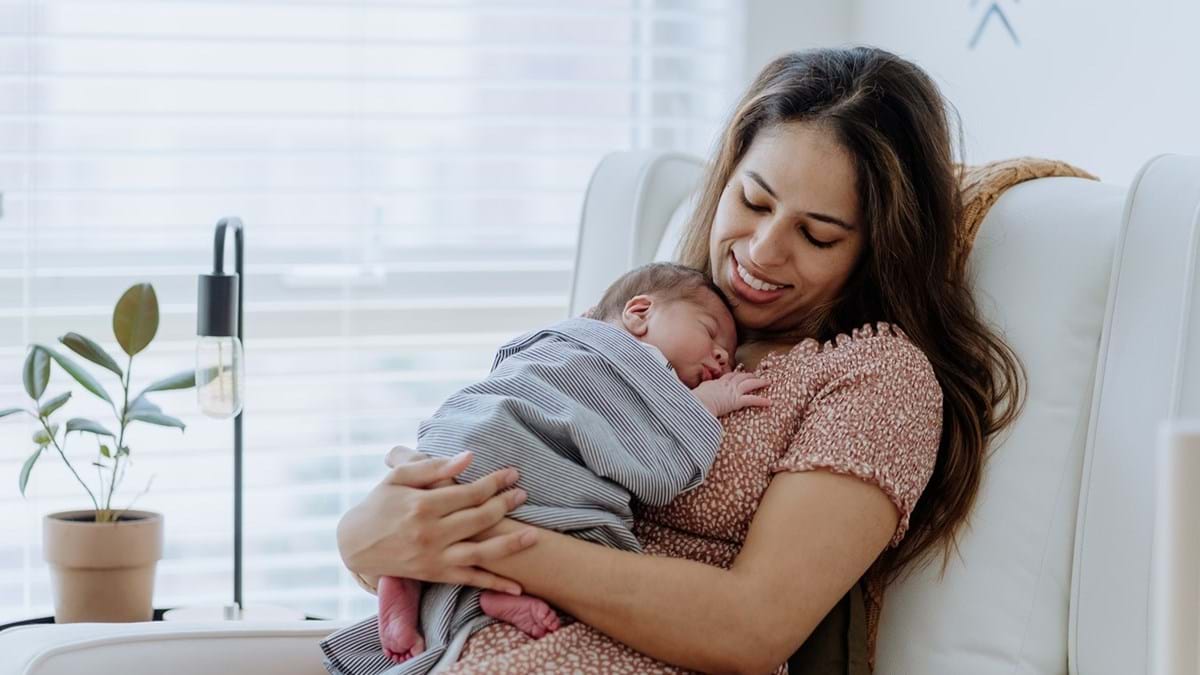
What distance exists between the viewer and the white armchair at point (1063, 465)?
1161 millimetres

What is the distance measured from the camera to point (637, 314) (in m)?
1.46

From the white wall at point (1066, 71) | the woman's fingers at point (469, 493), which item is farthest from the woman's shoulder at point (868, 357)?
the white wall at point (1066, 71)

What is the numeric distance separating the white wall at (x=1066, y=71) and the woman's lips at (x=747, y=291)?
2.09 ft

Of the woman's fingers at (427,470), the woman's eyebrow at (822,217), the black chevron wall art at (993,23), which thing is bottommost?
the woman's fingers at (427,470)

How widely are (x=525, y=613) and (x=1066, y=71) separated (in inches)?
50.9

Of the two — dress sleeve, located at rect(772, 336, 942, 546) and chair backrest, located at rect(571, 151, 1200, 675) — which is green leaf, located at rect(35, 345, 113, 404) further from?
chair backrest, located at rect(571, 151, 1200, 675)

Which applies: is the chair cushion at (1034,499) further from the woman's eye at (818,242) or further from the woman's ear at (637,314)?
the woman's ear at (637,314)

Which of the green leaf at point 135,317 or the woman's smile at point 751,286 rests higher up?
the woman's smile at point 751,286

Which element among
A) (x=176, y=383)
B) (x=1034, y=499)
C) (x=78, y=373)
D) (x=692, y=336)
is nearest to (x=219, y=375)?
(x=176, y=383)

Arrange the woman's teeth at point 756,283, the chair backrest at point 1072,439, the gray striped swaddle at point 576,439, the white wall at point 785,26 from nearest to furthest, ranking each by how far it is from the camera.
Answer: the chair backrest at point 1072,439
the gray striped swaddle at point 576,439
the woman's teeth at point 756,283
the white wall at point 785,26

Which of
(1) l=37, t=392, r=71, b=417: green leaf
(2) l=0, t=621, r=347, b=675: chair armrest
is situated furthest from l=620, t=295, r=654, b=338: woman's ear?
(1) l=37, t=392, r=71, b=417: green leaf

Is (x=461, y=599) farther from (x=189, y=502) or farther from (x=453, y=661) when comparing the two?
(x=189, y=502)

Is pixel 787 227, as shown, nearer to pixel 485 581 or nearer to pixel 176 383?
pixel 485 581

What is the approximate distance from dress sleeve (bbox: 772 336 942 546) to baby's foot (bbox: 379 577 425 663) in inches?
16.0
